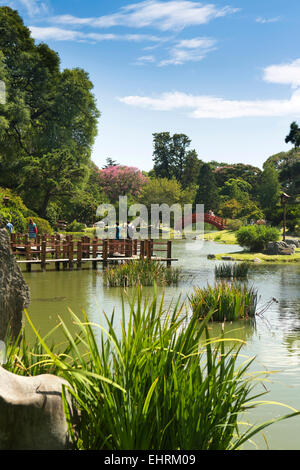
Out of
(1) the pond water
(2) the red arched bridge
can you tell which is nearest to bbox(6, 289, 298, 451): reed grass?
(1) the pond water

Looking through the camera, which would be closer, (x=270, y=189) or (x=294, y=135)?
(x=294, y=135)

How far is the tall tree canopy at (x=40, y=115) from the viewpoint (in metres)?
33.8

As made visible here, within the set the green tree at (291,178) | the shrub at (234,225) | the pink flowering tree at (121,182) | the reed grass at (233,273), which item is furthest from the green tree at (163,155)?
the reed grass at (233,273)

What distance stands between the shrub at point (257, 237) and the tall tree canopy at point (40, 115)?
11.8 m

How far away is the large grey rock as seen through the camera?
4270 mm

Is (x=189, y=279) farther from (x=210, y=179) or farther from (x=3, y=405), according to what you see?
(x=210, y=179)

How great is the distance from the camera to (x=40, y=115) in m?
40.0

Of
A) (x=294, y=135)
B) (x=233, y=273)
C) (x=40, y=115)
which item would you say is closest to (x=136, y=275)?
(x=233, y=273)

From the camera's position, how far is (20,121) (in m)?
35.0

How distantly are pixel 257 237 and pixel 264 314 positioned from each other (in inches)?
651

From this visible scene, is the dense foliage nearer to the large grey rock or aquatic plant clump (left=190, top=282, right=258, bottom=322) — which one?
aquatic plant clump (left=190, top=282, right=258, bottom=322)

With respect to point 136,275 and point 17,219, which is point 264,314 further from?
point 17,219

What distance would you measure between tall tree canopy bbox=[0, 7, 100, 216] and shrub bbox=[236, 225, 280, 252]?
11.8 metres
